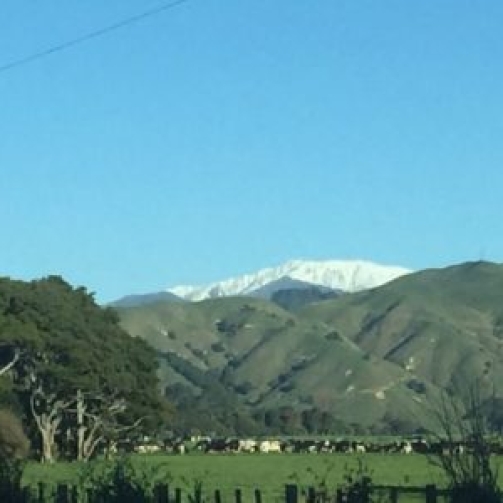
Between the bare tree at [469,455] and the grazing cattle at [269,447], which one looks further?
the grazing cattle at [269,447]

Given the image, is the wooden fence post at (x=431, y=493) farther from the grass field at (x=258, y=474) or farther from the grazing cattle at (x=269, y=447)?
the grazing cattle at (x=269, y=447)

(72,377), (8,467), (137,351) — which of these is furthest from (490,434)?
(137,351)

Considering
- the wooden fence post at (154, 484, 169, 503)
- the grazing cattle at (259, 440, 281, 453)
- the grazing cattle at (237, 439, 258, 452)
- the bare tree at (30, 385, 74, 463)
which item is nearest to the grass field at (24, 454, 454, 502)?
the bare tree at (30, 385, 74, 463)

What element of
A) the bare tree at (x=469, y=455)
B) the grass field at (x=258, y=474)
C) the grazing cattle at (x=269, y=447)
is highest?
the grazing cattle at (x=269, y=447)

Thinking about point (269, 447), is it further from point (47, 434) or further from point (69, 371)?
point (69, 371)

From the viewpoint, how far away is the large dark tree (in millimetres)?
82938

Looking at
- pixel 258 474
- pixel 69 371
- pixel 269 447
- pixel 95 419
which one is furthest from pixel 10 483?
pixel 269 447

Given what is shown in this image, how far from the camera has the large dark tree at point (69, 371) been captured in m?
82.9

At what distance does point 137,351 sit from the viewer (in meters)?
90.2

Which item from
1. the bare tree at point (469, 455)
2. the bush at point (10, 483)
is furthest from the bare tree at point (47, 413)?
the bare tree at point (469, 455)

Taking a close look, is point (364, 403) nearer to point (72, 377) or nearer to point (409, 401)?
point (409, 401)

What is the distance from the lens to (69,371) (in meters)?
82.7

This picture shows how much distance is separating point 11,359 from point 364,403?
351ft

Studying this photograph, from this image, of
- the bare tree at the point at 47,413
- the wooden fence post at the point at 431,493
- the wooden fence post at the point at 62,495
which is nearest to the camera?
the wooden fence post at the point at 431,493
